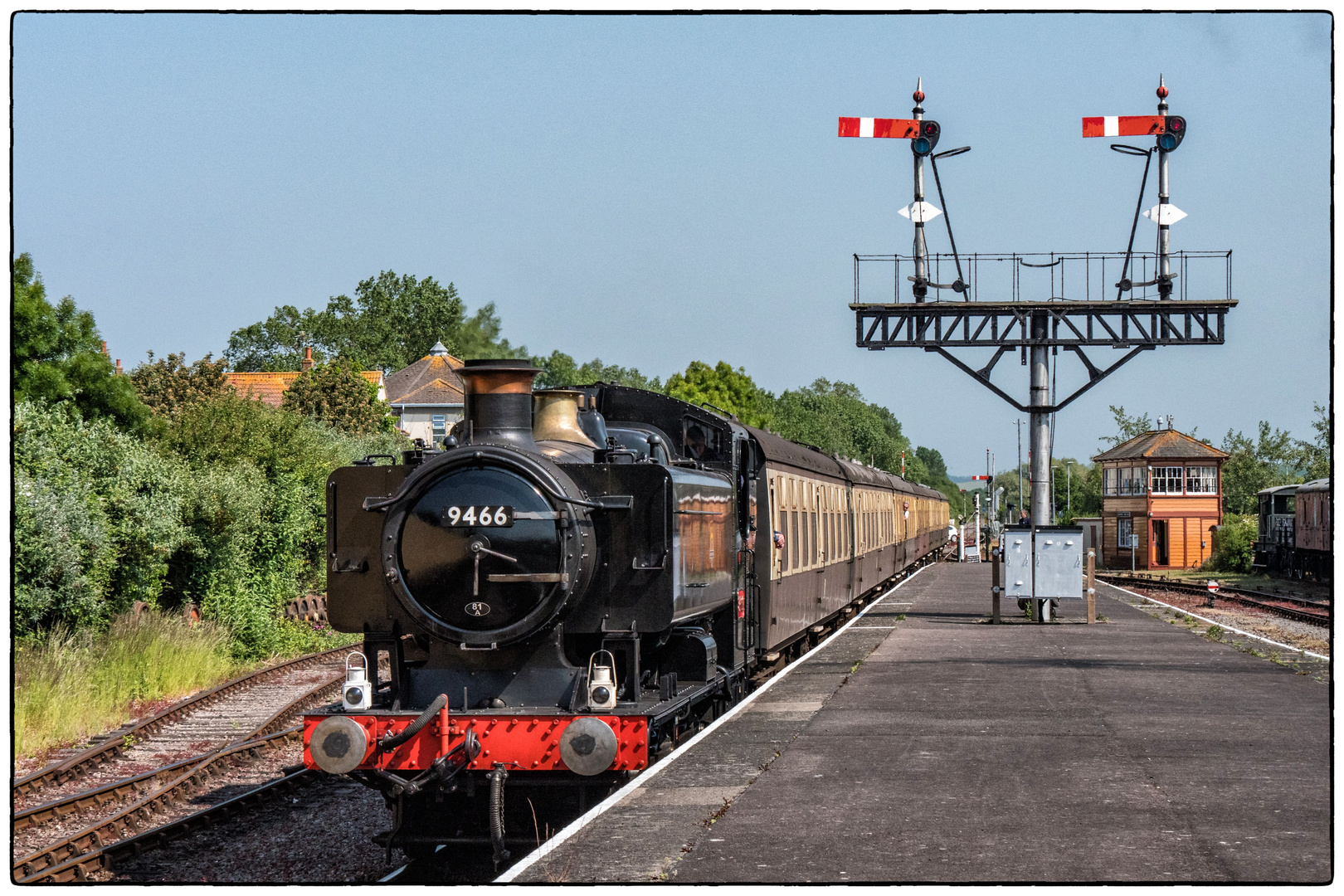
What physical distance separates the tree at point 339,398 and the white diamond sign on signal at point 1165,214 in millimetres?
30804

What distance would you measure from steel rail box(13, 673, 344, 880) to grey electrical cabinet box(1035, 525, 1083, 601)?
43.3ft

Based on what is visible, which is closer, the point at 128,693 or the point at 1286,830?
the point at 1286,830

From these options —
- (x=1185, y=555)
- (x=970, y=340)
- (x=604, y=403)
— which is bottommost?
(x=1185, y=555)

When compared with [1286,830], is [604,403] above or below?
above

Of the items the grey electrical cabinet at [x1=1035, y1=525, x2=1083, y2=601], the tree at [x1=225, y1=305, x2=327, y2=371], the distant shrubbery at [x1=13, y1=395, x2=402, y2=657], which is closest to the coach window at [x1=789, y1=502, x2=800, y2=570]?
the grey electrical cabinet at [x1=1035, y1=525, x2=1083, y2=601]

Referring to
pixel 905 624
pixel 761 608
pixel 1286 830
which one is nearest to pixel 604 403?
pixel 761 608

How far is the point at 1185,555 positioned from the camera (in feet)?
198

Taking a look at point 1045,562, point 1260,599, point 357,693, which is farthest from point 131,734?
point 1260,599

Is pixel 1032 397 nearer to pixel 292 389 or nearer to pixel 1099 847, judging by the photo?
pixel 1099 847

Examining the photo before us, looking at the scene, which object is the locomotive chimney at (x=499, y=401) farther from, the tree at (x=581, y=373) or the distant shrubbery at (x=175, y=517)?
the tree at (x=581, y=373)

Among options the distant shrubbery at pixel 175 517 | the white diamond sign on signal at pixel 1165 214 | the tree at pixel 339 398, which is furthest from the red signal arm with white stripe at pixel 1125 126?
the tree at pixel 339 398

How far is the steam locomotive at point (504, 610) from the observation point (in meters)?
8.54

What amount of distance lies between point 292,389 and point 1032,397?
32.7 m

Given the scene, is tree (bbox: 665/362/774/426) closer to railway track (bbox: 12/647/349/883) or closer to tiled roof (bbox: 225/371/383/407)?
tiled roof (bbox: 225/371/383/407)
